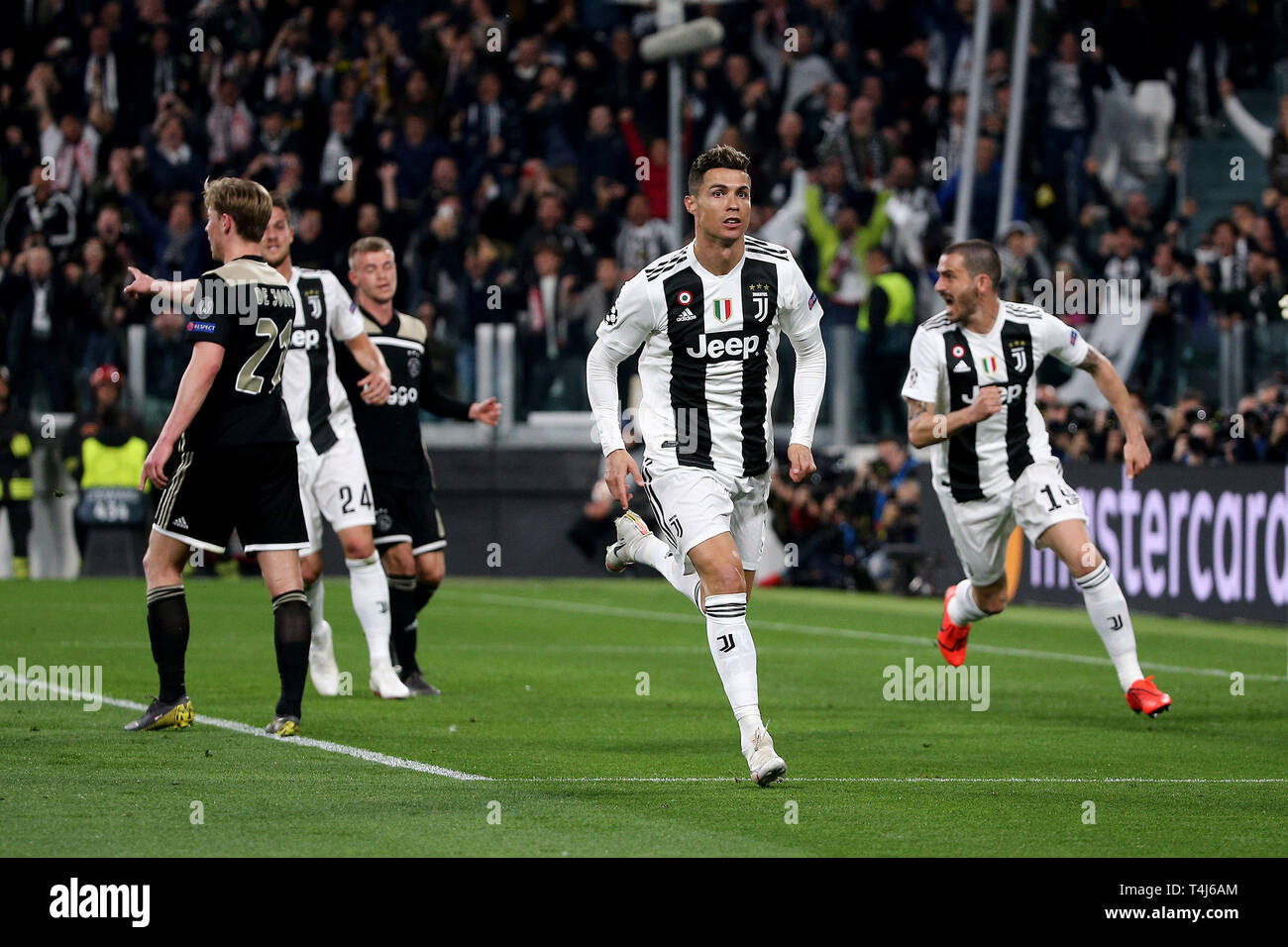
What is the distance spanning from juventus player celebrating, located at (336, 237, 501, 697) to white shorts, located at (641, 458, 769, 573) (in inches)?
137

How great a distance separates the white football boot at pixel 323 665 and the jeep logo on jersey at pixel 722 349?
385 cm

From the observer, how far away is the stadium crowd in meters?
21.8

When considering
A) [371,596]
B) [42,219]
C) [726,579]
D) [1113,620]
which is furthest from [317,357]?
[42,219]

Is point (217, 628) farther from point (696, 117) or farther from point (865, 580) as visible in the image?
point (696, 117)

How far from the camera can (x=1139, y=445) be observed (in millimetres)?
10172

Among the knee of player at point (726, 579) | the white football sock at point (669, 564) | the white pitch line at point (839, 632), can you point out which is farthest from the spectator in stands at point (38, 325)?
the knee of player at point (726, 579)

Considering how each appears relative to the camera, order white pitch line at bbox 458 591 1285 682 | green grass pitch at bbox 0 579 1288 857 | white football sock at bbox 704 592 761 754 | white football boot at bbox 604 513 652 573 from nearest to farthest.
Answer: green grass pitch at bbox 0 579 1288 857
white football sock at bbox 704 592 761 754
white football boot at bbox 604 513 652 573
white pitch line at bbox 458 591 1285 682

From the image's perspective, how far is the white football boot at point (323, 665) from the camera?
37.6ft

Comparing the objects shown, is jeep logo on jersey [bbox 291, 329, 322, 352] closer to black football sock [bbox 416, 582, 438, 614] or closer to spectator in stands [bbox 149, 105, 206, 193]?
black football sock [bbox 416, 582, 438, 614]

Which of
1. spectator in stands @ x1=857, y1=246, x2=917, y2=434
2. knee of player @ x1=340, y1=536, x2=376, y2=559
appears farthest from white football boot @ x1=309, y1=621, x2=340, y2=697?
spectator in stands @ x1=857, y1=246, x2=917, y2=434

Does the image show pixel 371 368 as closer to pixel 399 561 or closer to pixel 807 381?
pixel 399 561
